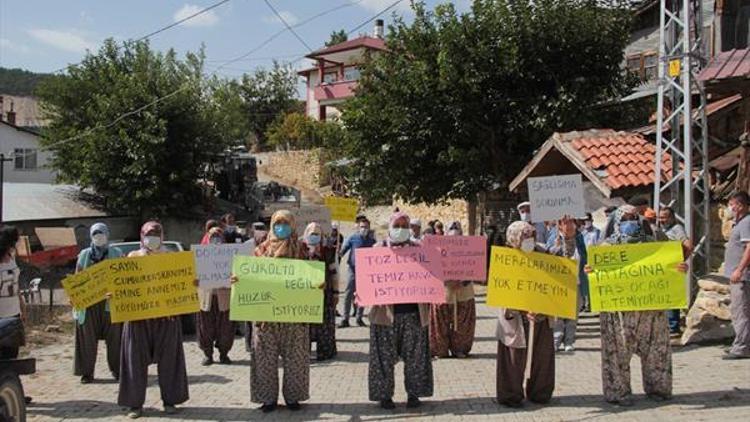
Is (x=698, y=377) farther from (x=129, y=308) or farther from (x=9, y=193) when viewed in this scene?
(x=9, y=193)

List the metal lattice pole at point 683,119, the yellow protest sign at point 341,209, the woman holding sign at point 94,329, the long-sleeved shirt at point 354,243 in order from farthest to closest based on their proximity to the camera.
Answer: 1. the yellow protest sign at point 341,209
2. the long-sleeved shirt at point 354,243
3. the metal lattice pole at point 683,119
4. the woman holding sign at point 94,329

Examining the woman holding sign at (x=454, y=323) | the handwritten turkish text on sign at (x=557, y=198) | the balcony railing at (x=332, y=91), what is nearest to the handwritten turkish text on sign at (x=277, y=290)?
the woman holding sign at (x=454, y=323)

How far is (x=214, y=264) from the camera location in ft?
28.8

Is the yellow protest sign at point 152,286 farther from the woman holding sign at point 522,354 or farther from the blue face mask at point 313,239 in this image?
the woman holding sign at point 522,354

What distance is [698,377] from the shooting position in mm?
8172

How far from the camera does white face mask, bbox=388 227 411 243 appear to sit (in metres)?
7.30

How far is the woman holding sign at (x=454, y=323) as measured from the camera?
10023 millimetres

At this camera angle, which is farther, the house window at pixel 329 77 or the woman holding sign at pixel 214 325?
the house window at pixel 329 77

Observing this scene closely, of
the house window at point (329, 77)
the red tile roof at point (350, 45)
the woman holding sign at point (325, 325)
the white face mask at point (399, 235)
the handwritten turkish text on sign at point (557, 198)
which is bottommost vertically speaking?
the woman holding sign at point (325, 325)

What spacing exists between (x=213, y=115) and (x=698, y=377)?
28.5 metres

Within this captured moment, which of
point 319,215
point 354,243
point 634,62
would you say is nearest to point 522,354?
point 354,243

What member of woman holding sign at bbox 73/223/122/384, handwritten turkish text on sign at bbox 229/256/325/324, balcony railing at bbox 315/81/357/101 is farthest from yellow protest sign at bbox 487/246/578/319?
balcony railing at bbox 315/81/357/101

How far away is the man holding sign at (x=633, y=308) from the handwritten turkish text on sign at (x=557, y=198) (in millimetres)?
2997

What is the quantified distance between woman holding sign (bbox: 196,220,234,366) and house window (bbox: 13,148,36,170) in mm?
29875
